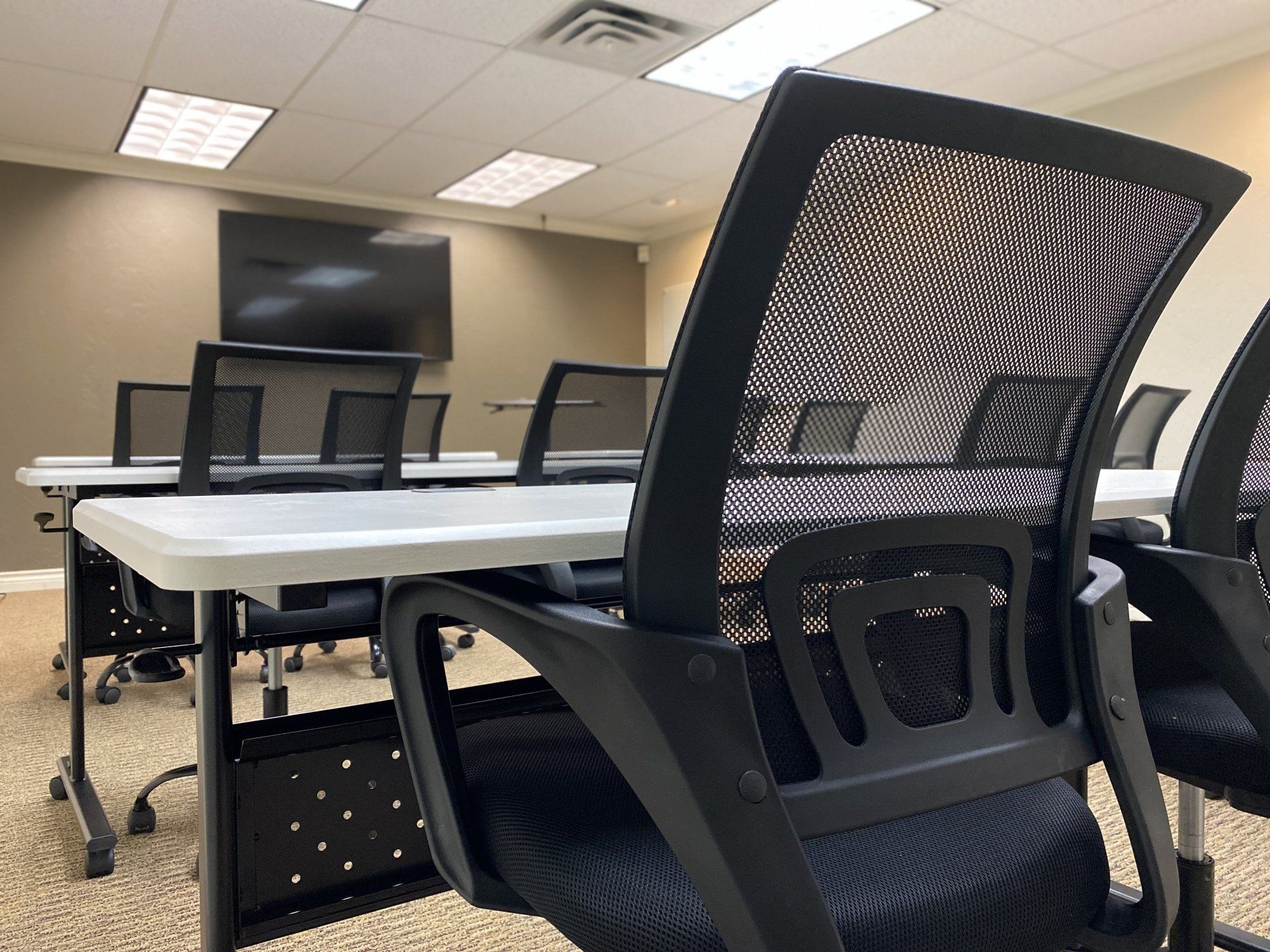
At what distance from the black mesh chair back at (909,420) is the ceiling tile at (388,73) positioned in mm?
3751

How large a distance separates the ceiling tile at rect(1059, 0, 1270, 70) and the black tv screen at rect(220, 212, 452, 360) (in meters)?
4.26

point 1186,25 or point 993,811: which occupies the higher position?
point 1186,25

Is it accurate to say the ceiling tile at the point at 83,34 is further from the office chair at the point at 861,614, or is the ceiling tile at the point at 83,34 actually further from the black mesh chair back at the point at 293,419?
the office chair at the point at 861,614

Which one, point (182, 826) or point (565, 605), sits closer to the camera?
point (565, 605)

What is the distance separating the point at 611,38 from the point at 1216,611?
3629 millimetres

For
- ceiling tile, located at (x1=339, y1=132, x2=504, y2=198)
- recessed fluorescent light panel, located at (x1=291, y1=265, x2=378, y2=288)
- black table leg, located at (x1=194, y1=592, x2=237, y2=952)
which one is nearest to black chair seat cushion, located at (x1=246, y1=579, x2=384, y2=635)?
black table leg, located at (x1=194, y1=592, x2=237, y2=952)

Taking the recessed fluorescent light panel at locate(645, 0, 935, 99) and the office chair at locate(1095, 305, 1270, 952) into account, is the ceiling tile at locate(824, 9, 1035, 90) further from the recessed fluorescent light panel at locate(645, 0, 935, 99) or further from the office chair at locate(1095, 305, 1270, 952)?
the office chair at locate(1095, 305, 1270, 952)

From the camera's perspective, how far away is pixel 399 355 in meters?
2.12

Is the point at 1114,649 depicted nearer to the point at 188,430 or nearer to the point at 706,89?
the point at 188,430

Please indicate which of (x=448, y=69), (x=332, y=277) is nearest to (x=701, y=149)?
(x=448, y=69)

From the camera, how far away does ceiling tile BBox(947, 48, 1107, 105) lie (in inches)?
166

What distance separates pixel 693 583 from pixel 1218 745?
2.29 ft

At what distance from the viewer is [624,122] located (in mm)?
4969

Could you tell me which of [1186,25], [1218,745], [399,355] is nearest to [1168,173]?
[1218,745]
